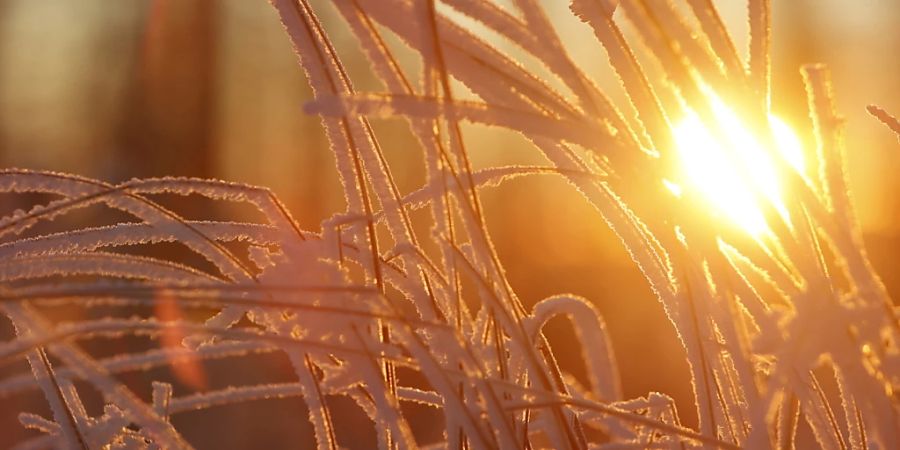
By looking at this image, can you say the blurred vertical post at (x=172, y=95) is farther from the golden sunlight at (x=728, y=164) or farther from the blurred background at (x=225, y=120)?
the golden sunlight at (x=728, y=164)

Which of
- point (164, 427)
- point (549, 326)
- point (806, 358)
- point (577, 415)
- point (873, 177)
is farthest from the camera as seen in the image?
point (873, 177)

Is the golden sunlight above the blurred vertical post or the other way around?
the other way around

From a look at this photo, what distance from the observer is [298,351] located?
0.85m

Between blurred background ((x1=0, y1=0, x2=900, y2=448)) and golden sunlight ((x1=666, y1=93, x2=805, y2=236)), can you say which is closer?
golden sunlight ((x1=666, y1=93, x2=805, y2=236))

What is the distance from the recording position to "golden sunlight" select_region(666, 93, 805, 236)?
811 mm

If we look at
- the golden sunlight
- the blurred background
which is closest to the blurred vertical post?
the blurred background

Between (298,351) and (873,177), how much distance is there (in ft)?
42.7

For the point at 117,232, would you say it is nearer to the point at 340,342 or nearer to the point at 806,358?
the point at 340,342

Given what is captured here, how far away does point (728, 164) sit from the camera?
2.67 ft

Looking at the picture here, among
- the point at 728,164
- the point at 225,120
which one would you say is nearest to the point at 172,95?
the point at 225,120

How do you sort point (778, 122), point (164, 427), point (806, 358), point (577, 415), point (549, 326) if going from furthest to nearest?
point (549, 326) → point (577, 415) → point (778, 122) → point (164, 427) → point (806, 358)

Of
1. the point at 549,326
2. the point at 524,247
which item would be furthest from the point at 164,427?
the point at 524,247

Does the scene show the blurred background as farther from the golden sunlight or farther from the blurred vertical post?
the golden sunlight

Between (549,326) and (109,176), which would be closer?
(549,326)
